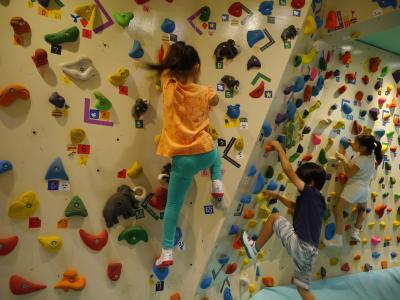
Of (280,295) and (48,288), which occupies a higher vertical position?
(48,288)

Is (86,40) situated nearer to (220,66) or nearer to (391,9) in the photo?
(220,66)

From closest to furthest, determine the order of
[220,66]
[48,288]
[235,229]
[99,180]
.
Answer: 1. [48,288]
2. [99,180]
3. [220,66]
4. [235,229]

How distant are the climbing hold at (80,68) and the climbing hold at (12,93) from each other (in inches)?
9.8

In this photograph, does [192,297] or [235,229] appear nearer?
[192,297]

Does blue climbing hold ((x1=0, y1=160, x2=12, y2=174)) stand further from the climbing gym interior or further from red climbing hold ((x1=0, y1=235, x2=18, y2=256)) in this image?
red climbing hold ((x1=0, y1=235, x2=18, y2=256))

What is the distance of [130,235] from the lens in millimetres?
1934

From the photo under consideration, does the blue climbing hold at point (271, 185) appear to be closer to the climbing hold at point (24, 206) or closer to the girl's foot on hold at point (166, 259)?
the girl's foot on hold at point (166, 259)

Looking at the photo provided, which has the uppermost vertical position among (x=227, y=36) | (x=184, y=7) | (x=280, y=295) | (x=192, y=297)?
(x=184, y=7)

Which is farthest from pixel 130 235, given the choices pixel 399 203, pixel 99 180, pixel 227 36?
pixel 399 203

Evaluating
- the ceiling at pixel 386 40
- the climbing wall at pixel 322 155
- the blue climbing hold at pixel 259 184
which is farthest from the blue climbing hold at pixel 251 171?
the ceiling at pixel 386 40

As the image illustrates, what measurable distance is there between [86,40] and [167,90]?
1.87 ft

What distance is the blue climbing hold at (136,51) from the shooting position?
1.91 meters

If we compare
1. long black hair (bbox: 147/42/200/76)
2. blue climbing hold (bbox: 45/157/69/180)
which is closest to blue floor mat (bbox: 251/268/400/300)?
blue climbing hold (bbox: 45/157/69/180)

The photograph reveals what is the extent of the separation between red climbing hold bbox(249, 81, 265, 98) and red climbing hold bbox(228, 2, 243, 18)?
515mm
